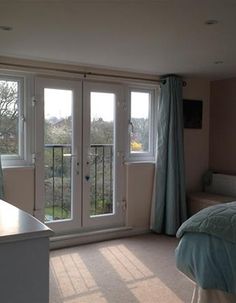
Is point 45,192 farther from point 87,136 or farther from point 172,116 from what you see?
point 172,116

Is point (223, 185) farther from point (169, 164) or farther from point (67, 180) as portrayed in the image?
point (67, 180)

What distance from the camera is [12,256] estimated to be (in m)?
1.29

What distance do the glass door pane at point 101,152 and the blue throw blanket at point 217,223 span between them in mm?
1973

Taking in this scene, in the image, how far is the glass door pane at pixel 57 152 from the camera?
4.04 m

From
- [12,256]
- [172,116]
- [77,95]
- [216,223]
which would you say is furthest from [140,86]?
[12,256]

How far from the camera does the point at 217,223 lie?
238 centimetres

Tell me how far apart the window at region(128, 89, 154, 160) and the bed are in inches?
89.9

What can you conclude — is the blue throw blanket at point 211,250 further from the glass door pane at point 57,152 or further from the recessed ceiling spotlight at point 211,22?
the glass door pane at point 57,152

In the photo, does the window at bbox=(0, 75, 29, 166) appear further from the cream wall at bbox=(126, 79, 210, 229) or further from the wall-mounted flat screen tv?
the wall-mounted flat screen tv

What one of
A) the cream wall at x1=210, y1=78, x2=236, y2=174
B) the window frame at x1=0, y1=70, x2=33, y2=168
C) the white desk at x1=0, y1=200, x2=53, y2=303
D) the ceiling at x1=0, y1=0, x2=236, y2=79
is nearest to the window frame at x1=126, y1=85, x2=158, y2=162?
the ceiling at x1=0, y1=0, x2=236, y2=79

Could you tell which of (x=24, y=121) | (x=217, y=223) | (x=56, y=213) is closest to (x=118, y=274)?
(x=56, y=213)

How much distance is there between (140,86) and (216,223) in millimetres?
2693

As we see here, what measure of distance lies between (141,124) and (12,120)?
1.75 metres

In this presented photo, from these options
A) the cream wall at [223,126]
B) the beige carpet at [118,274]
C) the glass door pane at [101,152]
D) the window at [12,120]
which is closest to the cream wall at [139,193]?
the glass door pane at [101,152]
